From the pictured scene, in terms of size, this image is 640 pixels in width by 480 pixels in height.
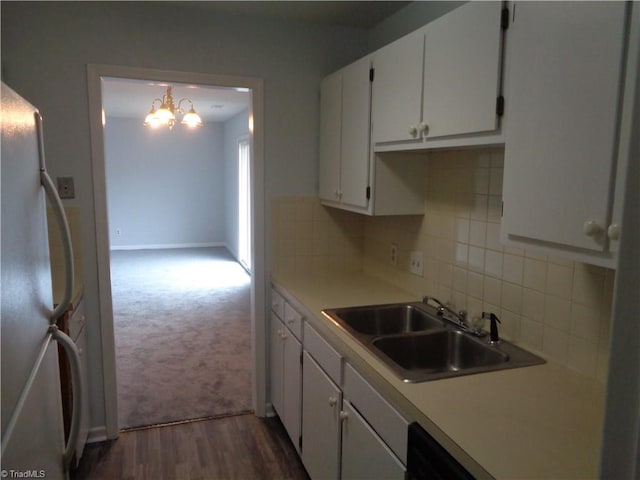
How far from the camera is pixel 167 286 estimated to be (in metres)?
6.43

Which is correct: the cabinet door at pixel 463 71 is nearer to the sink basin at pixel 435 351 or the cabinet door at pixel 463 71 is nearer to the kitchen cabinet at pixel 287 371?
the sink basin at pixel 435 351

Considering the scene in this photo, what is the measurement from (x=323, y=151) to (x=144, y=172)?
6.91 m

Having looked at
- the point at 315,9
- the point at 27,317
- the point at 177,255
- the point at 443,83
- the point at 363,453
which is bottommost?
the point at 177,255

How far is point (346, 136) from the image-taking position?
2613 millimetres

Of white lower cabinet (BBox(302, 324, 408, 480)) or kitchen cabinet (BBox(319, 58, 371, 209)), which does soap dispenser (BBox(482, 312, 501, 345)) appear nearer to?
white lower cabinet (BBox(302, 324, 408, 480))

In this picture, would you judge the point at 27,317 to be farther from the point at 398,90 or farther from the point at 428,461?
the point at 398,90

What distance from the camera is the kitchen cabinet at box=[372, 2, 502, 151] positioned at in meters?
1.53

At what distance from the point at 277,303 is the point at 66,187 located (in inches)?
52.5

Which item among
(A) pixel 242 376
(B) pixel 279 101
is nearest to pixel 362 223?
(B) pixel 279 101

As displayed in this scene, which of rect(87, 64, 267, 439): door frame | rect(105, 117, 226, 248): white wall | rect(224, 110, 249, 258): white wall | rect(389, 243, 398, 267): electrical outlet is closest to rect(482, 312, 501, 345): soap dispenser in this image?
rect(389, 243, 398, 267): electrical outlet

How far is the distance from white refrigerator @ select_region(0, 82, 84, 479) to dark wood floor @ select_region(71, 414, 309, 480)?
1.15 m

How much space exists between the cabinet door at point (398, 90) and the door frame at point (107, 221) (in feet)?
2.92

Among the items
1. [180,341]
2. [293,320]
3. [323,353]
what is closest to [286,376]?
[293,320]

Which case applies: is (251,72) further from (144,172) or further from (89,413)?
(144,172)
